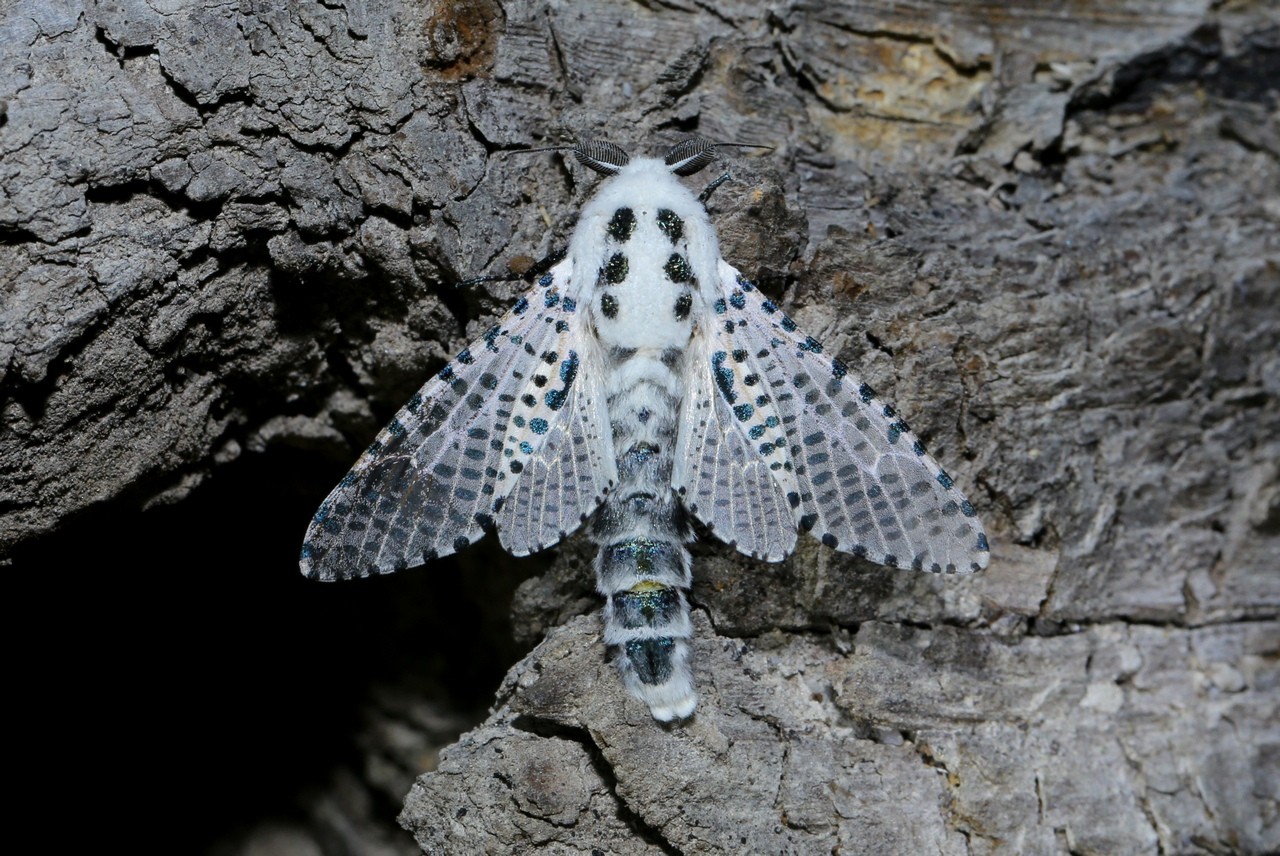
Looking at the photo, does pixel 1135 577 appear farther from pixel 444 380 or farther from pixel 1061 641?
pixel 444 380

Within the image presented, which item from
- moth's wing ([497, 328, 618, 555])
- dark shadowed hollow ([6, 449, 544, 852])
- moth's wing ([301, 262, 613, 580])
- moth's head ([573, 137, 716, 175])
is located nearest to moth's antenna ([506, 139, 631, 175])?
moth's head ([573, 137, 716, 175])

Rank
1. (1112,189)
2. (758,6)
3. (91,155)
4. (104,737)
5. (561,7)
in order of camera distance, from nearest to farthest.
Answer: (91,155) → (561,7) → (758,6) → (1112,189) → (104,737)

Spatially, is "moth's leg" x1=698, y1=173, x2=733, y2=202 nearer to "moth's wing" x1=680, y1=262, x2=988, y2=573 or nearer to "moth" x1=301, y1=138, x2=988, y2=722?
"moth" x1=301, y1=138, x2=988, y2=722

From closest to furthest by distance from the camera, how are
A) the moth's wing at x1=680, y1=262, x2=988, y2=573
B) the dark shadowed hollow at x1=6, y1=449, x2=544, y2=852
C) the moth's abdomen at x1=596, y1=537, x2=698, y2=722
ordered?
the moth's abdomen at x1=596, y1=537, x2=698, y2=722
the moth's wing at x1=680, y1=262, x2=988, y2=573
the dark shadowed hollow at x1=6, y1=449, x2=544, y2=852

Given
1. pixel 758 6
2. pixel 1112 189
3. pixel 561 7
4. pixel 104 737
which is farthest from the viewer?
pixel 104 737

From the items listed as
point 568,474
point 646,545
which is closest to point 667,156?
point 568,474

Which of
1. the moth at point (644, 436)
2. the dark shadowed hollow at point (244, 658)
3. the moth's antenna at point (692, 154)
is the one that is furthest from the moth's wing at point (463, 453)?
the dark shadowed hollow at point (244, 658)

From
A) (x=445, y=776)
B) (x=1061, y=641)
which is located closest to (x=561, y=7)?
(x=445, y=776)
